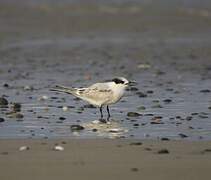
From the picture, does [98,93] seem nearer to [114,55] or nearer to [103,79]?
[103,79]

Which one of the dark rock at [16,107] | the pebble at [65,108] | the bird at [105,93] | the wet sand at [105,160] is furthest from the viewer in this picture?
the pebble at [65,108]

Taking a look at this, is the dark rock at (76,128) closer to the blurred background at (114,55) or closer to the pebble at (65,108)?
the blurred background at (114,55)

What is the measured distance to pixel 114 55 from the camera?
18688mm

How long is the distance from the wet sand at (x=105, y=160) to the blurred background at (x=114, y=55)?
0.75 metres

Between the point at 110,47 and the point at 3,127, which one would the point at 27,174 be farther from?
the point at 110,47

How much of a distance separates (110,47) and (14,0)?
10143 millimetres

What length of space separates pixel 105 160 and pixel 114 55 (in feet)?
36.1

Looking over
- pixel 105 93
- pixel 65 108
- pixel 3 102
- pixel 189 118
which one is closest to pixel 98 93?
pixel 105 93

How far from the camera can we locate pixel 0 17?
2616cm

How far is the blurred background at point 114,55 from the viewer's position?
11.1 m

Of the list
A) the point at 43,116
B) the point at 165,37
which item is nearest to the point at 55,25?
the point at 165,37

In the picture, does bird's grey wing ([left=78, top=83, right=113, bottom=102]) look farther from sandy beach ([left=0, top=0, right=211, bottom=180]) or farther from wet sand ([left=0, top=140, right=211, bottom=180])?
wet sand ([left=0, top=140, right=211, bottom=180])

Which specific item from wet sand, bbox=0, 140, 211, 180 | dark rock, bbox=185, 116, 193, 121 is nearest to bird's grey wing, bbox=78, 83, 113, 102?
dark rock, bbox=185, 116, 193, 121

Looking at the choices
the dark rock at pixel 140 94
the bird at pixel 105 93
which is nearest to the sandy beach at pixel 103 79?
the dark rock at pixel 140 94
